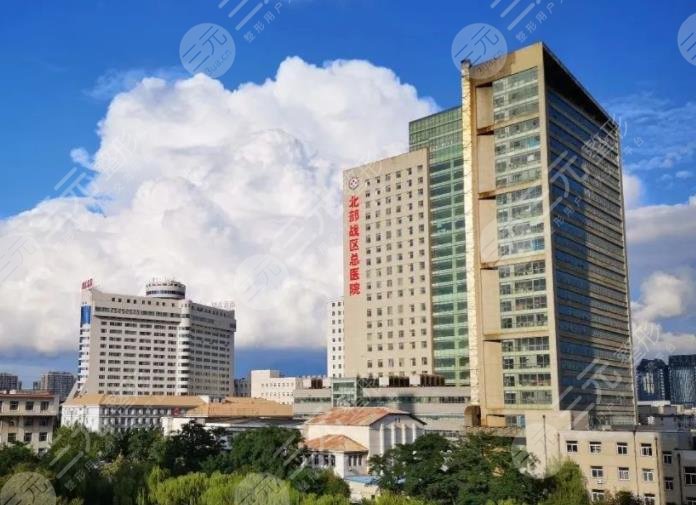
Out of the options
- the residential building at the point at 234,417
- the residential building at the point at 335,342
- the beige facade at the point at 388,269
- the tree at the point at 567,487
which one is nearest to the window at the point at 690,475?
the tree at the point at 567,487

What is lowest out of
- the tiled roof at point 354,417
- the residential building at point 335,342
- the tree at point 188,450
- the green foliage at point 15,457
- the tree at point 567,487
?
the tree at point 567,487

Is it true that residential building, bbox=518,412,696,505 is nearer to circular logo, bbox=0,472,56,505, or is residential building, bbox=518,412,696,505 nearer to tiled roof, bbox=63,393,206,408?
circular logo, bbox=0,472,56,505

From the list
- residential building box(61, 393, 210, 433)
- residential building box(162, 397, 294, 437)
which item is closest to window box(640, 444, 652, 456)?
residential building box(162, 397, 294, 437)

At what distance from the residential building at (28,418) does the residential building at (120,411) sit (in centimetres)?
5767

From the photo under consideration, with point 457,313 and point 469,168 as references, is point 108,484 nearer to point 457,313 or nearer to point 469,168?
point 469,168

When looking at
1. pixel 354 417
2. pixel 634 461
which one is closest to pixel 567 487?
pixel 634 461

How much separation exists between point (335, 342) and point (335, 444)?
116 meters

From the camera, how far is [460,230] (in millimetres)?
107688

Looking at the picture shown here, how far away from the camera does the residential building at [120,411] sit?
126 m

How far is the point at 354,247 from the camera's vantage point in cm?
11856

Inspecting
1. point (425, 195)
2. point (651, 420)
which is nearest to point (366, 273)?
point (425, 195)

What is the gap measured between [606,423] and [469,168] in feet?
113

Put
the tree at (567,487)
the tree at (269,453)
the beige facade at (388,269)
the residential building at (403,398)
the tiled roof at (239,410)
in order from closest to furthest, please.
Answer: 1. the tree at (567,487)
2. the tree at (269,453)
3. the residential building at (403,398)
4. the beige facade at (388,269)
5. the tiled roof at (239,410)

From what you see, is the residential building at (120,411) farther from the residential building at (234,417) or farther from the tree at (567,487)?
the tree at (567,487)
